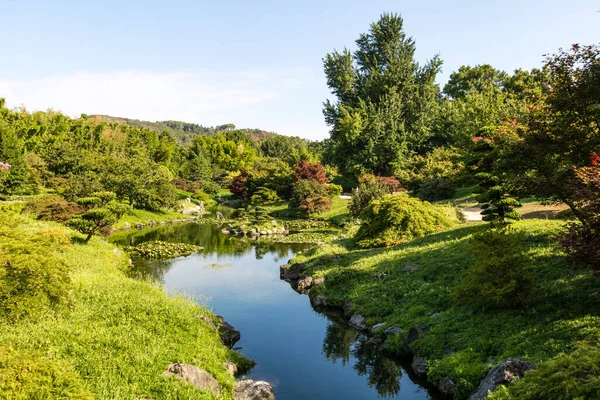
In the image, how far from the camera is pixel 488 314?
35.8ft

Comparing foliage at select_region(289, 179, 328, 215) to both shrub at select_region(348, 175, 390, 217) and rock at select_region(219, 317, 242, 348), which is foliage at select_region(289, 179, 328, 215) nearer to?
shrub at select_region(348, 175, 390, 217)

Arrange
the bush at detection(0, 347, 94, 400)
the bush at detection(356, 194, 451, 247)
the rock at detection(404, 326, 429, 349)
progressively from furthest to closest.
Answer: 1. the bush at detection(356, 194, 451, 247)
2. the rock at detection(404, 326, 429, 349)
3. the bush at detection(0, 347, 94, 400)

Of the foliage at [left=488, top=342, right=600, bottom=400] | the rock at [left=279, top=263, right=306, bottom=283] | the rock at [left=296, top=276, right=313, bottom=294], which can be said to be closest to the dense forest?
the foliage at [left=488, top=342, right=600, bottom=400]

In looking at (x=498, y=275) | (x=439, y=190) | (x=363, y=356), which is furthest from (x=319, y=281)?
(x=439, y=190)

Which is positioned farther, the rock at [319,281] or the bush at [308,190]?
the bush at [308,190]

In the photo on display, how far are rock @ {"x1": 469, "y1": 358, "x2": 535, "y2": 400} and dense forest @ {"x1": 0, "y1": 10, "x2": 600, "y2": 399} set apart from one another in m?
0.72

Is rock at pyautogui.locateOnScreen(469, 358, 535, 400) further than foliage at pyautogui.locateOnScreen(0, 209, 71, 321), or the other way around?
foliage at pyautogui.locateOnScreen(0, 209, 71, 321)

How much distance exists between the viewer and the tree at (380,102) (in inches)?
1965

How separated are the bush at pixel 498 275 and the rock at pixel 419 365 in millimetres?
2452

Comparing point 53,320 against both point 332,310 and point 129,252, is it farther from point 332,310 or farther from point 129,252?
point 129,252

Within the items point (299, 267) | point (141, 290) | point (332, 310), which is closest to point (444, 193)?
point (299, 267)

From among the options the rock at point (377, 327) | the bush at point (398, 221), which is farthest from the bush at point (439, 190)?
the rock at point (377, 327)

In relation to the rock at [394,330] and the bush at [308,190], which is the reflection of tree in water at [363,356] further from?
the bush at [308,190]

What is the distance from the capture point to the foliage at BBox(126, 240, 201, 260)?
26.1 meters
